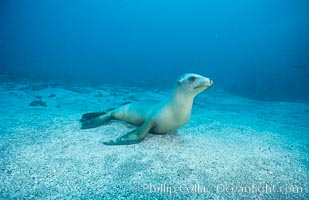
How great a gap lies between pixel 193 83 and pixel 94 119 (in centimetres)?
260

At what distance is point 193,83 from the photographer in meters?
3.58

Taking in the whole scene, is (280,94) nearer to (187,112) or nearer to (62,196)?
(187,112)

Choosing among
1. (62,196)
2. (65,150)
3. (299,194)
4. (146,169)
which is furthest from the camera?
(65,150)

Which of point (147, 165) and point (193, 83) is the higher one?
point (193, 83)

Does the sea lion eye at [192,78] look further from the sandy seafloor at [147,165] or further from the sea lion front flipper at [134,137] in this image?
the sandy seafloor at [147,165]

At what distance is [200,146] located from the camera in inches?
150

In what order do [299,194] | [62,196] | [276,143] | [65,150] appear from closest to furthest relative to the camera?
1. [62,196]
2. [299,194]
3. [65,150]
4. [276,143]

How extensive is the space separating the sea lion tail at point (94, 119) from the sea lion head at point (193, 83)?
6.92 ft

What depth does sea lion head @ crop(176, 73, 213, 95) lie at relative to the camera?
11.3 feet

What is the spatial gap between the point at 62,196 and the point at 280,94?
63.1 ft

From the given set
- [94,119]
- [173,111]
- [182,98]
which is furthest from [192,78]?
[94,119]

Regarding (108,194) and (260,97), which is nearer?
(108,194)

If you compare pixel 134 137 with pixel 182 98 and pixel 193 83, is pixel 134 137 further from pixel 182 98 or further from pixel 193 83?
pixel 193 83

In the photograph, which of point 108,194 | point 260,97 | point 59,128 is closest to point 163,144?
point 108,194
